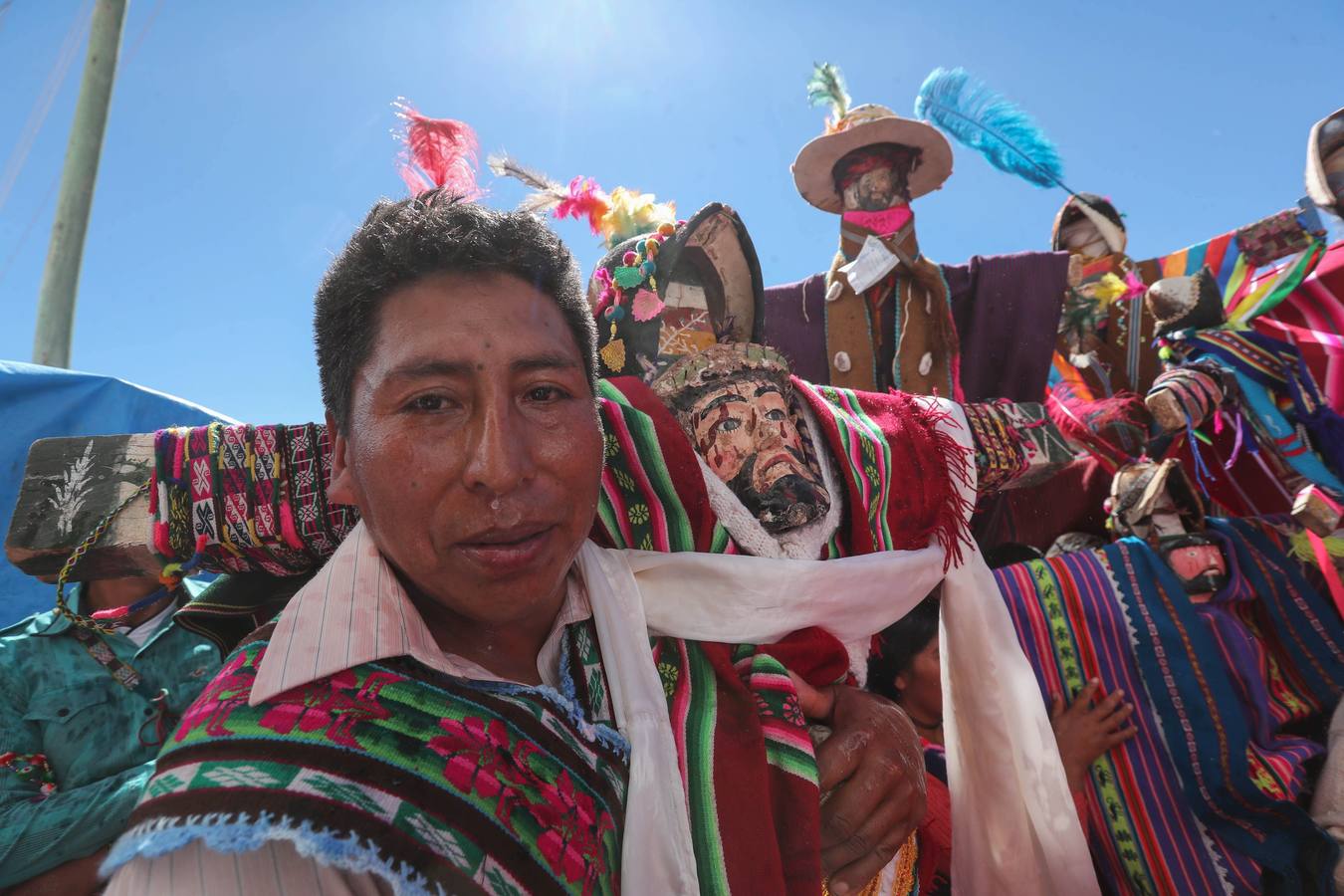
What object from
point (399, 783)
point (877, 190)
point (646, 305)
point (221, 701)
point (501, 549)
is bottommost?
point (399, 783)

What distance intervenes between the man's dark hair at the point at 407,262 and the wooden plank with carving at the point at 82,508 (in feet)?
1.54

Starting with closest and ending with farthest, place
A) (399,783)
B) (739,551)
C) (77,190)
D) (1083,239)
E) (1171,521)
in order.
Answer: (399,783) < (739,551) < (1171,521) < (1083,239) < (77,190)

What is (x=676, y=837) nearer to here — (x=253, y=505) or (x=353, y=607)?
(x=353, y=607)

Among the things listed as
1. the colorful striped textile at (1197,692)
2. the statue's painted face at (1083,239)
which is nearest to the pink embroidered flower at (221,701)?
the colorful striped textile at (1197,692)

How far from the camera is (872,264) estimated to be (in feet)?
11.3

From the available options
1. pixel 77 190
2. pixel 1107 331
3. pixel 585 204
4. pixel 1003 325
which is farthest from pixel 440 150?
pixel 77 190

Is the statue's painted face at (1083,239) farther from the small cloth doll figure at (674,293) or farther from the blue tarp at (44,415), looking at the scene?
the blue tarp at (44,415)

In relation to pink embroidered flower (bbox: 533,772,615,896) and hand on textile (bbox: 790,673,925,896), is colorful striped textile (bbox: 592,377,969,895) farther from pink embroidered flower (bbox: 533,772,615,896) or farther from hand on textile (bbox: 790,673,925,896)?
pink embroidered flower (bbox: 533,772,615,896)

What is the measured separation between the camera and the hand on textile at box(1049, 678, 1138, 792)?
2.37 metres

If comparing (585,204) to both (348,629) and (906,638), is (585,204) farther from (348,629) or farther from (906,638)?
(906,638)

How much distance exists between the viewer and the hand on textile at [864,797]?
56.5 inches

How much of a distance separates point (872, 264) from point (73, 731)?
11.3ft

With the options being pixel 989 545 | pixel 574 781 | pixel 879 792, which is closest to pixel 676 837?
pixel 574 781

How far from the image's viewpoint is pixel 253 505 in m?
1.43
